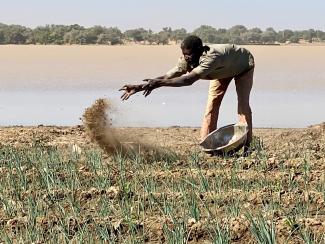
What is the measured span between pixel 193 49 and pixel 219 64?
29cm

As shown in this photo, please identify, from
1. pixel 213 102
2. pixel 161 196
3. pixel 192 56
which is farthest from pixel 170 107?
pixel 161 196

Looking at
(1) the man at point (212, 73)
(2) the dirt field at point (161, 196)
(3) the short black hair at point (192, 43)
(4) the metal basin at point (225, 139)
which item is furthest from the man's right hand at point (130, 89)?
(4) the metal basin at point (225, 139)

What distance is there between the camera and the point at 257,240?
15.0 ft

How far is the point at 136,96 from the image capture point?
58.3ft

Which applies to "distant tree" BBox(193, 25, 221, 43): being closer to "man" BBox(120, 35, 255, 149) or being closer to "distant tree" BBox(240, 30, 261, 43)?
"distant tree" BBox(240, 30, 261, 43)

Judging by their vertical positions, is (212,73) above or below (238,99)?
above

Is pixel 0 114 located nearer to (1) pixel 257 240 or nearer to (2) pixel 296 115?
(2) pixel 296 115

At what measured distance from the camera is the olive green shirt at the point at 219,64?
776 centimetres

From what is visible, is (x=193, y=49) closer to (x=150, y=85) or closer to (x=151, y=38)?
(x=150, y=85)

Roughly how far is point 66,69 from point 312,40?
33.4 m

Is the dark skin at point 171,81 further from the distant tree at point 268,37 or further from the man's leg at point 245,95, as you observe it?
the distant tree at point 268,37

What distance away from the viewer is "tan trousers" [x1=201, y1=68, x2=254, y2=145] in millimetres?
8430

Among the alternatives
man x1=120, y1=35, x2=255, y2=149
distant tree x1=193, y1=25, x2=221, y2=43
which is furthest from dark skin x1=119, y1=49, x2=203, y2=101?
distant tree x1=193, y1=25, x2=221, y2=43

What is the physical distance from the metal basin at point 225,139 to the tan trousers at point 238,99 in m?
0.09
